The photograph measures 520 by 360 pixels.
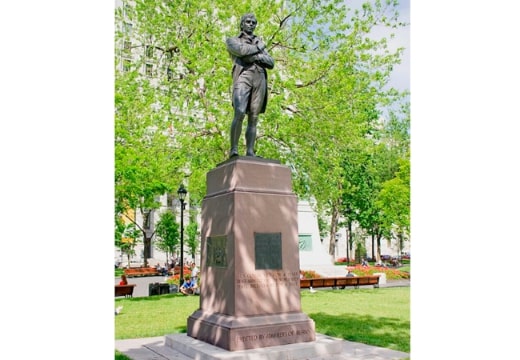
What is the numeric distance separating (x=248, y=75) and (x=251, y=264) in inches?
125

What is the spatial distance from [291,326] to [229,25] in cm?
1346

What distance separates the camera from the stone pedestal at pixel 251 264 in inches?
304

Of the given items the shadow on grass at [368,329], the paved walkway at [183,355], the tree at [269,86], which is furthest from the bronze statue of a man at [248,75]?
the tree at [269,86]

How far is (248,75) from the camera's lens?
872 cm

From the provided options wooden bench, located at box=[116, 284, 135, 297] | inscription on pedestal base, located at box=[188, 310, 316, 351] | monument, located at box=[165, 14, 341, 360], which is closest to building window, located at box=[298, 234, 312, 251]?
wooden bench, located at box=[116, 284, 135, 297]

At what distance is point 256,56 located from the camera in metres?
8.64

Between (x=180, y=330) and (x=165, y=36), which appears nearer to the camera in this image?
(x=180, y=330)

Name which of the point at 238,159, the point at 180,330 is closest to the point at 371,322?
the point at 180,330

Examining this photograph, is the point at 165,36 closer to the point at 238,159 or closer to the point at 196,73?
the point at 196,73

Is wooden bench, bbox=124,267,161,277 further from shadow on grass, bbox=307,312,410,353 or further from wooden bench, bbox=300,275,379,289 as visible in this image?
shadow on grass, bbox=307,312,410,353

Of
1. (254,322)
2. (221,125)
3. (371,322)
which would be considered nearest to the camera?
(254,322)

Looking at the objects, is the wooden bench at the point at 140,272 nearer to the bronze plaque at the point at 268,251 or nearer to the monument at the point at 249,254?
the monument at the point at 249,254

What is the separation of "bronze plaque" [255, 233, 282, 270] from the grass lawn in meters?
2.68

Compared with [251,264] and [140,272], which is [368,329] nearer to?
[251,264]
